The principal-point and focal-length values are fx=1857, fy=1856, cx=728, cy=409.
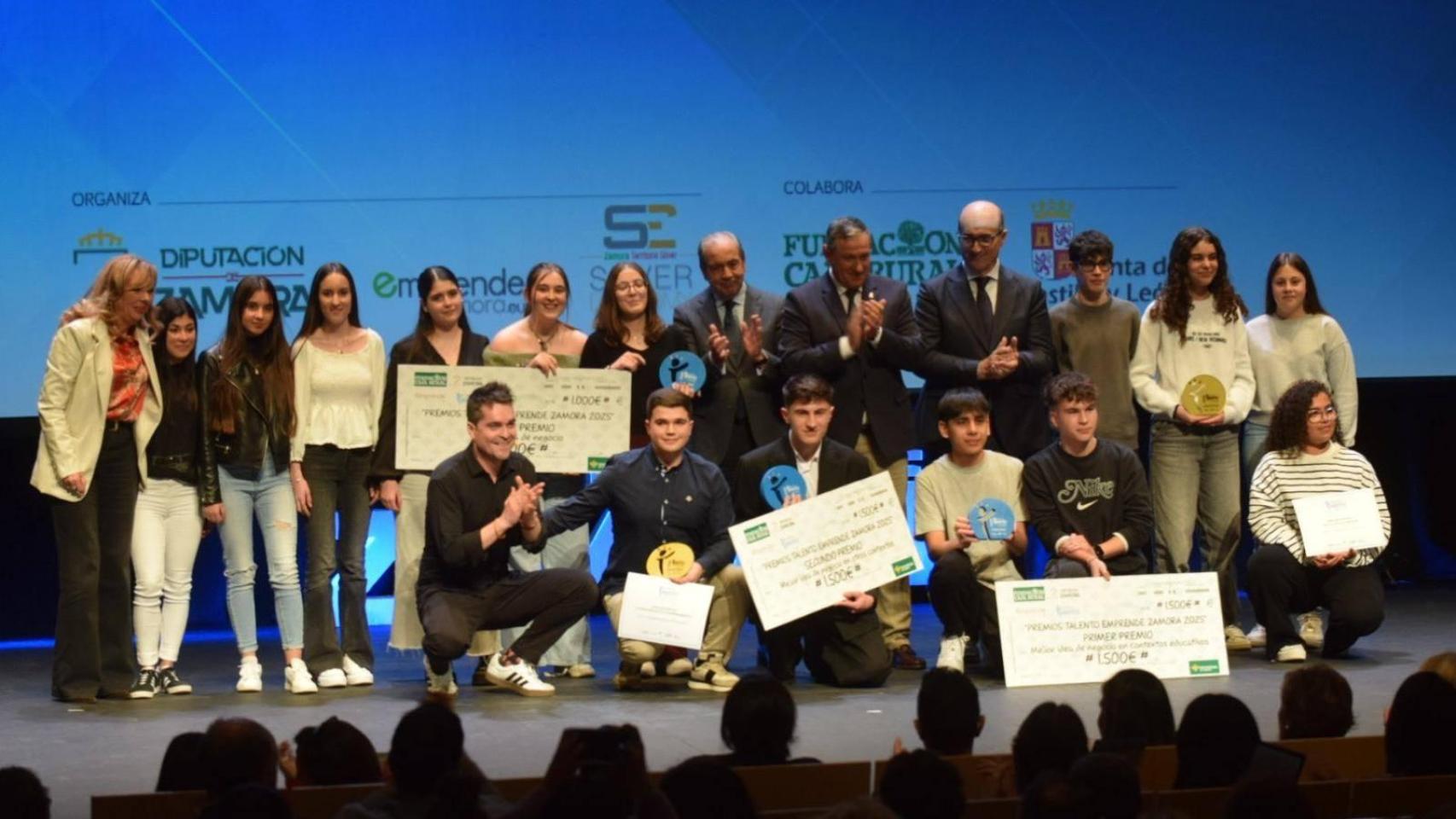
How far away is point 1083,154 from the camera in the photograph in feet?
27.8

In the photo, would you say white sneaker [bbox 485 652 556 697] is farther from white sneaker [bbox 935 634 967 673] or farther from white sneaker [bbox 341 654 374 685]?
white sneaker [bbox 935 634 967 673]

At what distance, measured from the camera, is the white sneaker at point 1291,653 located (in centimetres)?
697

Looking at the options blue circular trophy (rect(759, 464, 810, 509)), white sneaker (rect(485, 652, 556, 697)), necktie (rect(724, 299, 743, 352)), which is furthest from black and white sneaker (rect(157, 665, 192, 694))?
necktie (rect(724, 299, 743, 352))

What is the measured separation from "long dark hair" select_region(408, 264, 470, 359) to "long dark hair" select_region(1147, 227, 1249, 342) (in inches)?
109

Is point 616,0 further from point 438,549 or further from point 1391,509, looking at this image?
point 1391,509

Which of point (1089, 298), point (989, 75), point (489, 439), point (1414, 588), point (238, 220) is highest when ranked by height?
point (989, 75)

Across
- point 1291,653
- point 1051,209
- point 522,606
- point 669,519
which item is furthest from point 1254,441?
point 522,606

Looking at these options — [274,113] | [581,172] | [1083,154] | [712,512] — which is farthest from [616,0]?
[712,512]

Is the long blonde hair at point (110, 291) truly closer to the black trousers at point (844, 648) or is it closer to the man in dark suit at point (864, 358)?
the man in dark suit at point (864, 358)

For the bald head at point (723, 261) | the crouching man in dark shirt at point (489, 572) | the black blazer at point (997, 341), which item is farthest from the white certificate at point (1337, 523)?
the crouching man in dark shirt at point (489, 572)

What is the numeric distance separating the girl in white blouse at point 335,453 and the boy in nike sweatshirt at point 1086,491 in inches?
97.2

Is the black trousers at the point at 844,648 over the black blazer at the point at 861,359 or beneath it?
beneath

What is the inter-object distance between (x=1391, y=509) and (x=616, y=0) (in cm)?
464

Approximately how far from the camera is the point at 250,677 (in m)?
6.73
